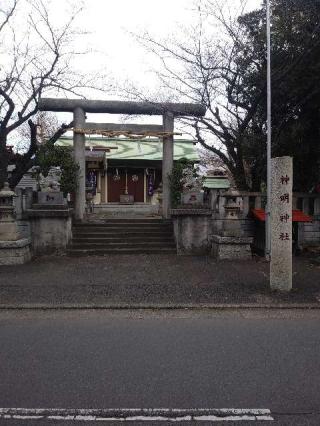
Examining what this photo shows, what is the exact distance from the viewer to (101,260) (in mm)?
11727

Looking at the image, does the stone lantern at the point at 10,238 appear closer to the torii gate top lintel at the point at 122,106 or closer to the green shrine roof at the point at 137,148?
the torii gate top lintel at the point at 122,106

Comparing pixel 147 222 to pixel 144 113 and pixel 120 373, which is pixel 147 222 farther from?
pixel 120 373

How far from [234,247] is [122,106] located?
6703mm

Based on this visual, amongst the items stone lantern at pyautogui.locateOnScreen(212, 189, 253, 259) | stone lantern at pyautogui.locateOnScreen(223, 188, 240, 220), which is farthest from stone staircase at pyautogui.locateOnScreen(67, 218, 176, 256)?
stone lantern at pyautogui.locateOnScreen(223, 188, 240, 220)

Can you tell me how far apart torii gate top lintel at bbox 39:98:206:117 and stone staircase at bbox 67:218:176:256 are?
4.08 meters

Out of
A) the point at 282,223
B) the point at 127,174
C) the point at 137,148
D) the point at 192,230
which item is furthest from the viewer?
the point at 137,148

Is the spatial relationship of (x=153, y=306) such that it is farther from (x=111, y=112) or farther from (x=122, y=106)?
(x=111, y=112)

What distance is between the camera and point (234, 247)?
12.0 meters

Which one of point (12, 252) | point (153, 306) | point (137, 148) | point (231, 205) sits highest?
point (137, 148)

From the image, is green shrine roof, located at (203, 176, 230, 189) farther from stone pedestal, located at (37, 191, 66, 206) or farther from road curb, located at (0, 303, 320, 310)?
road curb, located at (0, 303, 320, 310)

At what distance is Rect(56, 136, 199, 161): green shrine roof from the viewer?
25844 millimetres

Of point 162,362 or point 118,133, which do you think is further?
point 118,133

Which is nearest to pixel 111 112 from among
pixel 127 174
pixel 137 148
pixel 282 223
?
pixel 282 223

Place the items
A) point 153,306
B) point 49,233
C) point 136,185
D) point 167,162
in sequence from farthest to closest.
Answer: point 136,185, point 167,162, point 49,233, point 153,306
